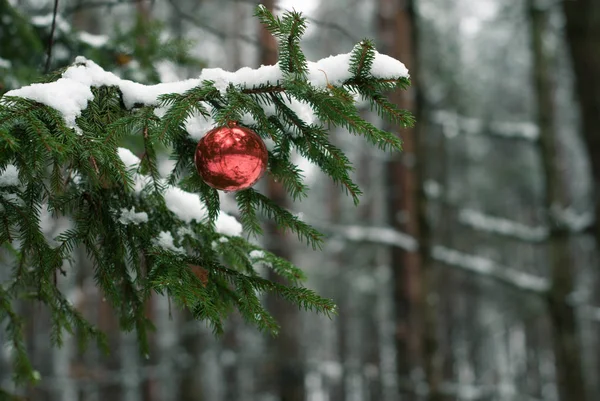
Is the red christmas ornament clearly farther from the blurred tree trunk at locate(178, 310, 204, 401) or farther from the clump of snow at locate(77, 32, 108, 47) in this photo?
the blurred tree trunk at locate(178, 310, 204, 401)

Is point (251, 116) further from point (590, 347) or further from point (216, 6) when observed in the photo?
point (590, 347)

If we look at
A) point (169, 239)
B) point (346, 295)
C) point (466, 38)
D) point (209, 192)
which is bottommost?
point (169, 239)

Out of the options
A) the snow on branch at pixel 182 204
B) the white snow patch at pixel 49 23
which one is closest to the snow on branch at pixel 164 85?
the snow on branch at pixel 182 204

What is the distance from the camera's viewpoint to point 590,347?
20.5 m

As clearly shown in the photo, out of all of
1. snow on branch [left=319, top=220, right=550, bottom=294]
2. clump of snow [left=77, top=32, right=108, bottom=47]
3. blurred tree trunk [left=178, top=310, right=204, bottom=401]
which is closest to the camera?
clump of snow [left=77, top=32, right=108, bottom=47]

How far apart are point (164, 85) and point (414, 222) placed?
508 centimetres

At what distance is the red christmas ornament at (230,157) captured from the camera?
4.69 ft

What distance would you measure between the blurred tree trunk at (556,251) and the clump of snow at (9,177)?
501 cm

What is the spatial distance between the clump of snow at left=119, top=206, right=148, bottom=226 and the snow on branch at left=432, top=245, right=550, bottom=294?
5.08 m

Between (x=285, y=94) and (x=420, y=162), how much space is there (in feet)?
14.3

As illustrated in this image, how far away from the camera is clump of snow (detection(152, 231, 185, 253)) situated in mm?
1750

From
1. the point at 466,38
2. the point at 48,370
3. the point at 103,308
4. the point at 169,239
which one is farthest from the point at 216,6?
the point at 169,239

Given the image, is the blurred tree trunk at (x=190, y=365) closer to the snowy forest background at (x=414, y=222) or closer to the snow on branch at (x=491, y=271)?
the snowy forest background at (x=414, y=222)

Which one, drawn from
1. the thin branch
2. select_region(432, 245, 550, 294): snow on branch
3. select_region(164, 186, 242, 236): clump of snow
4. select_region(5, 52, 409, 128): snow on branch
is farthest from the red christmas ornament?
select_region(432, 245, 550, 294): snow on branch
